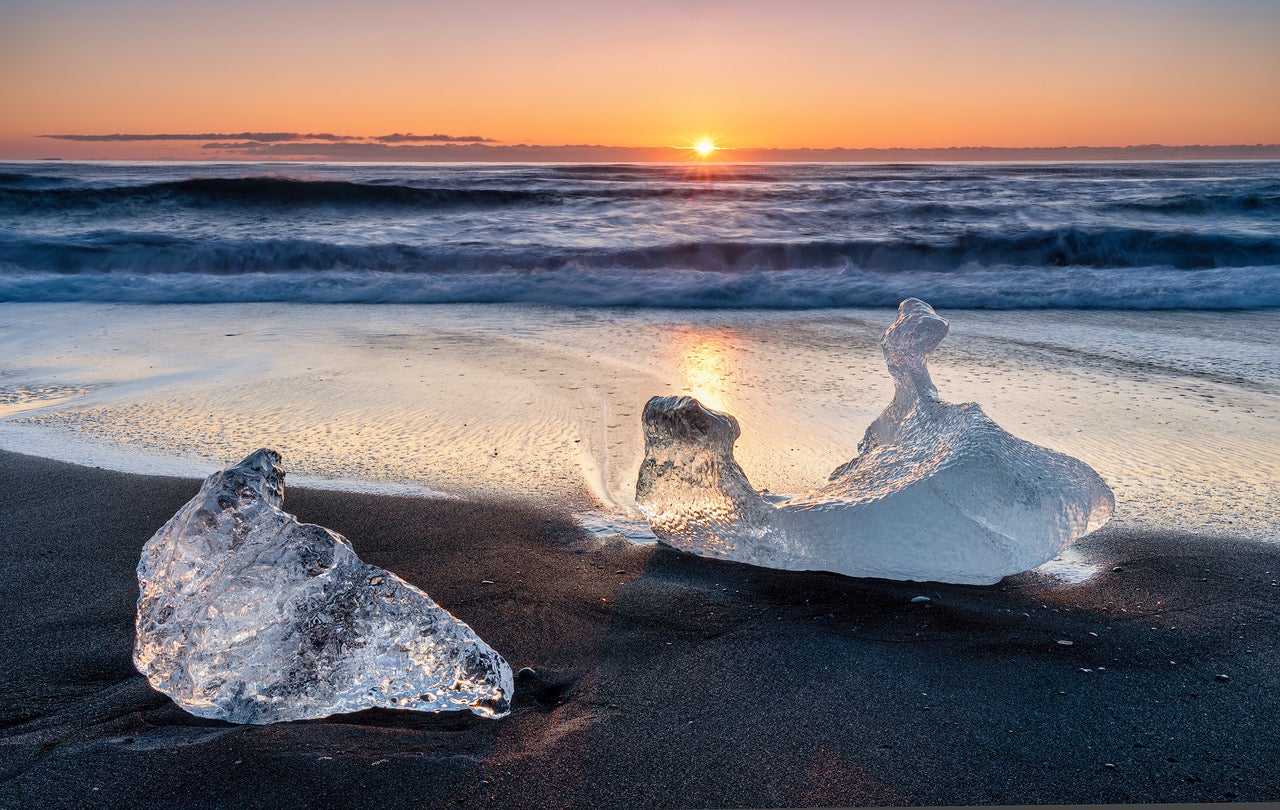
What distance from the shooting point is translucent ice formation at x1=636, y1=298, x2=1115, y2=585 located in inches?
73.4

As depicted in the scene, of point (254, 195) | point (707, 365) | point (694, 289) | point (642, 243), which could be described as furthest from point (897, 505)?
point (254, 195)

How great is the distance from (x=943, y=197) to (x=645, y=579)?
15736 mm

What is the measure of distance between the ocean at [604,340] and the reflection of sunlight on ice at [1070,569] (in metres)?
0.33

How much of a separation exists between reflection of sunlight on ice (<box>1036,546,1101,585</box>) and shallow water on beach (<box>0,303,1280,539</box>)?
1.22ft

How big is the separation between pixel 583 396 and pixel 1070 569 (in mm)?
2139

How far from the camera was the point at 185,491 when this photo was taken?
8.16 feet

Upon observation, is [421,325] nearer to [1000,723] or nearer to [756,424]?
[756,424]

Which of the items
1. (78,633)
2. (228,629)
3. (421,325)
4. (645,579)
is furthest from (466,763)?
(421,325)

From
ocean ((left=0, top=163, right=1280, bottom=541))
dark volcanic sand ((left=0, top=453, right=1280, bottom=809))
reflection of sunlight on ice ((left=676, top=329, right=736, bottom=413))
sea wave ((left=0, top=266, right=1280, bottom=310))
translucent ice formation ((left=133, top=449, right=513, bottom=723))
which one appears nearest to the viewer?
dark volcanic sand ((left=0, top=453, right=1280, bottom=809))

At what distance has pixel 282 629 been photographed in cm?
141

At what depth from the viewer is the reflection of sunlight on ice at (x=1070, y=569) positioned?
1971 mm

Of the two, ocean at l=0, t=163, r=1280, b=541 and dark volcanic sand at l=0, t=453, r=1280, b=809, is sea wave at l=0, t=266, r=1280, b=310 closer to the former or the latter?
ocean at l=0, t=163, r=1280, b=541

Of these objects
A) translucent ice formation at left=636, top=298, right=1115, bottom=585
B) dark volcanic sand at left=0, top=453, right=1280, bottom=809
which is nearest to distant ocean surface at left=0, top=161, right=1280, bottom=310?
translucent ice formation at left=636, top=298, right=1115, bottom=585

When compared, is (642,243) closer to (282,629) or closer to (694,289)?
(694,289)
